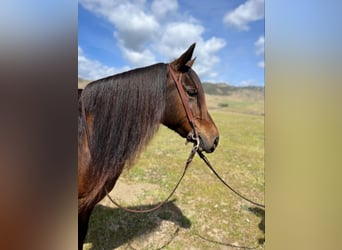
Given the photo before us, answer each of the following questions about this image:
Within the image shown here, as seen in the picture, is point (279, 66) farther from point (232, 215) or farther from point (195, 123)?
point (232, 215)

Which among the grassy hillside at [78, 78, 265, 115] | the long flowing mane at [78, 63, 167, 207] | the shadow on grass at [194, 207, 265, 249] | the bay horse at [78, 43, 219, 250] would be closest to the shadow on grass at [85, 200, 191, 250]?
the shadow on grass at [194, 207, 265, 249]

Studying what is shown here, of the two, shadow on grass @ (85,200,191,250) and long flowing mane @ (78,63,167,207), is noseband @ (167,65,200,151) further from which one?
shadow on grass @ (85,200,191,250)

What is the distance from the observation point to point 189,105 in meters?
1.08

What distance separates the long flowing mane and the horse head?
84mm

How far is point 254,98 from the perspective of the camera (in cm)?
87

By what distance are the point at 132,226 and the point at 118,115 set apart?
983 mm

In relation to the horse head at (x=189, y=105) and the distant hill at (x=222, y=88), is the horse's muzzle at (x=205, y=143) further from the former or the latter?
the distant hill at (x=222, y=88)

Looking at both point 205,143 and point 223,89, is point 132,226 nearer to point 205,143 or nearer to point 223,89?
point 205,143

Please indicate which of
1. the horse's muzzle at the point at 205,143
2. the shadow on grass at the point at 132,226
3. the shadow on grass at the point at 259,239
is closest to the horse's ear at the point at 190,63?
the horse's muzzle at the point at 205,143

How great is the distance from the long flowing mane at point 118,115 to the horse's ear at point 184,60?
0.12 metres

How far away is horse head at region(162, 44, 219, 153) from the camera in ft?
3.48

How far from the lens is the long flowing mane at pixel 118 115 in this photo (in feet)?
3.16

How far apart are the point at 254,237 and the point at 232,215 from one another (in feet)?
0.75

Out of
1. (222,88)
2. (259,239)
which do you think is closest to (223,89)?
(222,88)
